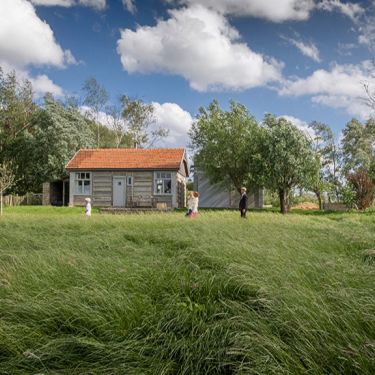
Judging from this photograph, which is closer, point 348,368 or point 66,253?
point 348,368

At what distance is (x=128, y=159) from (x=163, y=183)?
351 centimetres

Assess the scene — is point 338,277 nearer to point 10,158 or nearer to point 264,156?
point 264,156

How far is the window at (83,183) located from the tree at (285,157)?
43.9ft

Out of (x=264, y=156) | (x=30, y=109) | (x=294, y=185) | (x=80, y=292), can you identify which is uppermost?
(x=30, y=109)

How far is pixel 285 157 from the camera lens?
969 inches

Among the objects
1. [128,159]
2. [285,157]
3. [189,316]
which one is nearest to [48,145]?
[128,159]

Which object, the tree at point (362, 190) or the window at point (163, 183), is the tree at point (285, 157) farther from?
the window at point (163, 183)

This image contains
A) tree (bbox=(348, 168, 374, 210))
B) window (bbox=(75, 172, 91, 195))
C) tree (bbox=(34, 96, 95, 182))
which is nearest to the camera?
tree (bbox=(348, 168, 374, 210))

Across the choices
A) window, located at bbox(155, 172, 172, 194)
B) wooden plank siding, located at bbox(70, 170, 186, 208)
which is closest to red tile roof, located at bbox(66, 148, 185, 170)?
wooden plank siding, located at bbox(70, 170, 186, 208)

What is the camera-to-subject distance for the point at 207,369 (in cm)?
282

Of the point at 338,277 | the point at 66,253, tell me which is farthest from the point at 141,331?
the point at 66,253

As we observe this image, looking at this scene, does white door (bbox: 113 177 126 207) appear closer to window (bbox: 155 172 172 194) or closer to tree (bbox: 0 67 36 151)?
window (bbox: 155 172 172 194)

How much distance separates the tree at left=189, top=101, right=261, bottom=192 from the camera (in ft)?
87.8

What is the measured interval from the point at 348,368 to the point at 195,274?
2.30 m
